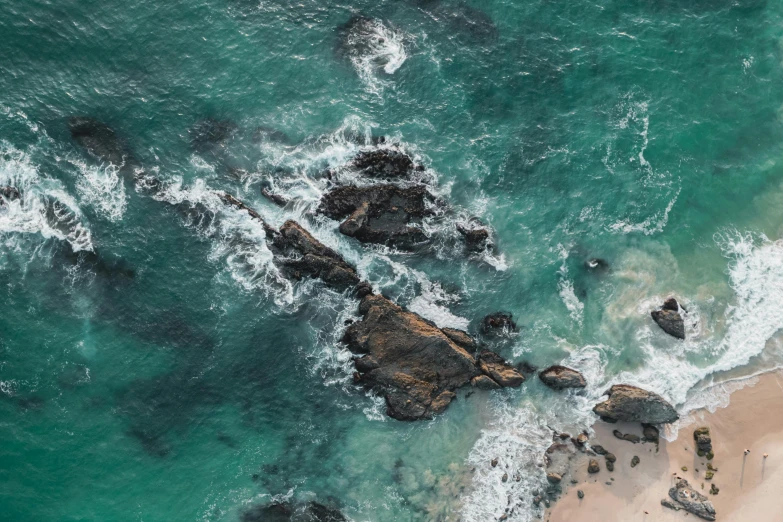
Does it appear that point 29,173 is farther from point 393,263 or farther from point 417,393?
point 417,393

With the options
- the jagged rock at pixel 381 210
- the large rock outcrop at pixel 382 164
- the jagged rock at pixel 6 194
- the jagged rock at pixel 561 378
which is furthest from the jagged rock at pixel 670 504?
the jagged rock at pixel 6 194

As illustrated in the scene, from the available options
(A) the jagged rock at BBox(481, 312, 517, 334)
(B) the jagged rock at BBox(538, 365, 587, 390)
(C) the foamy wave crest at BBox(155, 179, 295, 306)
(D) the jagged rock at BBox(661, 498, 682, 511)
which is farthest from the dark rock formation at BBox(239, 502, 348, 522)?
(D) the jagged rock at BBox(661, 498, 682, 511)

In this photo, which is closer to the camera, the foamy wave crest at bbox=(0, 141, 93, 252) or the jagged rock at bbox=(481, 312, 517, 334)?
the foamy wave crest at bbox=(0, 141, 93, 252)

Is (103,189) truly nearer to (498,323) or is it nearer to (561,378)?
(498,323)

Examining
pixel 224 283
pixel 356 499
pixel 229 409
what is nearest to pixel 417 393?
pixel 356 499

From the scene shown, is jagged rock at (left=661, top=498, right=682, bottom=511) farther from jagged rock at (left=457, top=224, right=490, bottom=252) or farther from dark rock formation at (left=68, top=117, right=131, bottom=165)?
dark rock formation at (left=68, top=117, right=131, bottom=165)

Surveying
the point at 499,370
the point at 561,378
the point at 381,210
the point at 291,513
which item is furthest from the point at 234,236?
the point at 561,378

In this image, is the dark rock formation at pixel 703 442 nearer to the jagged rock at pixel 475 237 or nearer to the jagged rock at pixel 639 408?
the jagged rock at pixel 639 408
